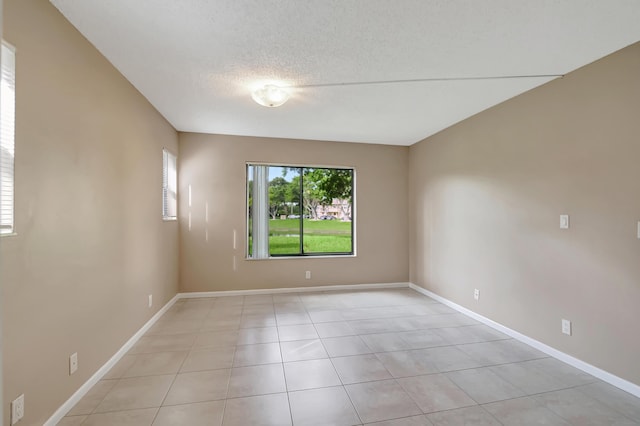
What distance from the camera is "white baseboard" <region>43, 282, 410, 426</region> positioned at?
1898 millimetres

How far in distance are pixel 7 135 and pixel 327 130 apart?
3.38 meters

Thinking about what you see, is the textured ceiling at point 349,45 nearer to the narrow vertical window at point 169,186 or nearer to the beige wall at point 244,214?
the narrow vertical window at point 169,186

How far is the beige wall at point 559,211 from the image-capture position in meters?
2.17

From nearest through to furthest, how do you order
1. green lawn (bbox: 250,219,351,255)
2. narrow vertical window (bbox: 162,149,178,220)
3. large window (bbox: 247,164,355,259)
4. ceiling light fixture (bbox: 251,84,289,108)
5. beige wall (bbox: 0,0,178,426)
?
1. beige wall (bbox: 0,0,178,426)
2. ceiling light fixture (bbox: 251,84,289,108)
3. narrow vertical window (bbox: 162,149,178,220)
4. large window (bbox: 247,164,355,259)
5. green lawn (bbox: 250,219,351,255)

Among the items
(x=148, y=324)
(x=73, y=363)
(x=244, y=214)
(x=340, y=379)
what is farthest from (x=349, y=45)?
(x=148, y=324)

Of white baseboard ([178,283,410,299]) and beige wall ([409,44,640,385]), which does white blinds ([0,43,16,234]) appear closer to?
white baseboard ([178,283,410,299])

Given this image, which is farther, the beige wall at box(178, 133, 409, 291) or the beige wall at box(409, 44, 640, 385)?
the beige wall at box(178, 133, 409, 291)

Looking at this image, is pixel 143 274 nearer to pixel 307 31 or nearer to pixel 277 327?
pixel 277 327

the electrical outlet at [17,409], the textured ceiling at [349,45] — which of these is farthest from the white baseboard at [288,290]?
the electrical outlet at [17,409]

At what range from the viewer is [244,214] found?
15.0ft

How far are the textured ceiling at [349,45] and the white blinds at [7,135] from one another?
59 centimetres

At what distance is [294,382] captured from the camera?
7.38 ft

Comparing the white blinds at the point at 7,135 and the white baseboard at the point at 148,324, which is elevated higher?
the white blinds at the point at 7,135

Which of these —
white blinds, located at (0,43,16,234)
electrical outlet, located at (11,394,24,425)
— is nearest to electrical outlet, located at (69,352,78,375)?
electrical outlet, located at (11,394,24,425)
